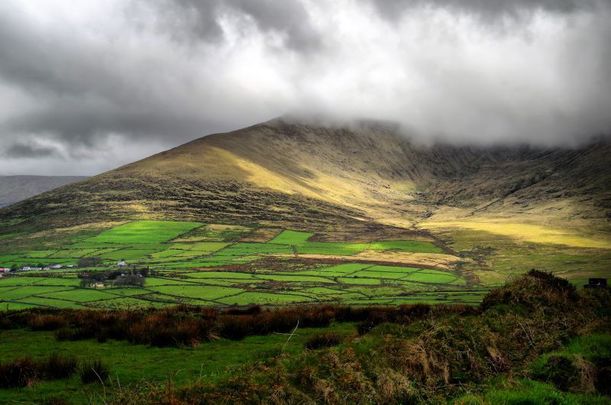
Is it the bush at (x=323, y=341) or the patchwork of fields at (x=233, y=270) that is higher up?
the bush at (x=323, y=341)

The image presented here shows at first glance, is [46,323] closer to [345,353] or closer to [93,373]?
[93,373]

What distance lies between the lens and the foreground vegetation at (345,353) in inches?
359

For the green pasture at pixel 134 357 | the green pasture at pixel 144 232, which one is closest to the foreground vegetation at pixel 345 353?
the green pasture at pixel 134 357

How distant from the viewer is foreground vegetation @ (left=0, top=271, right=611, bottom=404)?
9.12 meters

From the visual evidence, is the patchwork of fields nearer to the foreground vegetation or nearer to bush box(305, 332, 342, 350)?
the foreground vegetation

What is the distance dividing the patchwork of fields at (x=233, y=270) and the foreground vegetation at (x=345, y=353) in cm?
1161

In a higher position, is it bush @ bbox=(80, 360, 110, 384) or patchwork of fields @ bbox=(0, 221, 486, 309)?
bush @ bbox=(80, 360, 110, 384)

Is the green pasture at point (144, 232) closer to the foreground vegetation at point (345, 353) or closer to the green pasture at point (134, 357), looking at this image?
the foreground vegetation at point (345, 353)

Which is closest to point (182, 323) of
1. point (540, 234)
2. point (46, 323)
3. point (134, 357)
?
point (134, 357)

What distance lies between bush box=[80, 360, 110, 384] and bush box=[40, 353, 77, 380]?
31 cm

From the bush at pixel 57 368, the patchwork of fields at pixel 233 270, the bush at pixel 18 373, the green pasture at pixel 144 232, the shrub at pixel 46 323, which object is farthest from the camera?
the green pasture at pixel 144 232

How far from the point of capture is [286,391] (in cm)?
873

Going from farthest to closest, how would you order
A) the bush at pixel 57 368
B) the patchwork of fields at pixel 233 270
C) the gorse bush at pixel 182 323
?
the patchwork of fields at pixel 233 270 → the gorse bush at pixel 182 323 → the bush at pixel 57 368

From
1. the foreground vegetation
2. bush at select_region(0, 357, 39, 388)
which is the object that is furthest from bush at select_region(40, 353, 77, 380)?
the foreground vegetation
